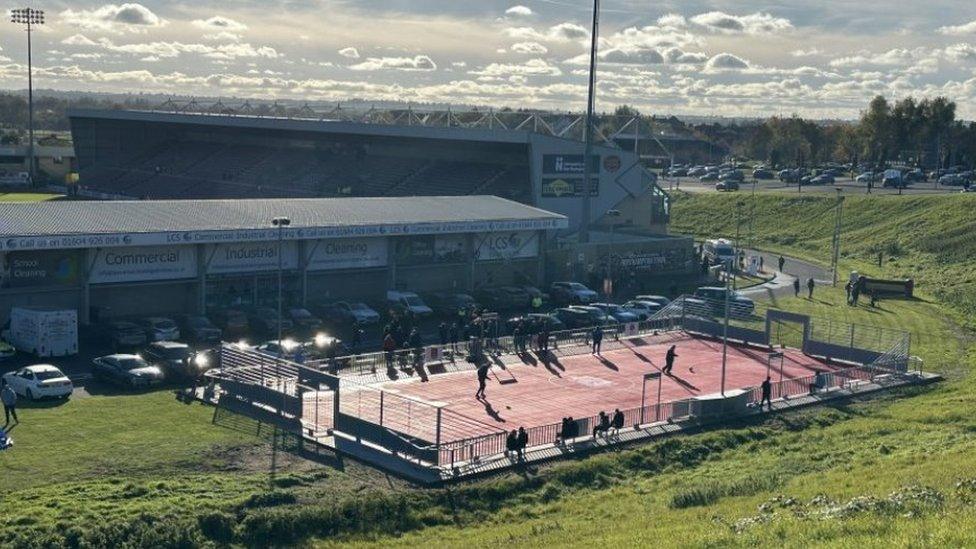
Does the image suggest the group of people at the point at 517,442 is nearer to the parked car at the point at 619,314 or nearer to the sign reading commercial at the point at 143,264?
the sign reading commercial at the point at 143,264

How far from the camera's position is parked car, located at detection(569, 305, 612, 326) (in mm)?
46969

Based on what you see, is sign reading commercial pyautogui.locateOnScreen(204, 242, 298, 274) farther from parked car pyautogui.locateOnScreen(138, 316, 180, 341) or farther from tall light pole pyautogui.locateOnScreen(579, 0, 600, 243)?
tall light pole pyautogui.locateOnScreen(579, 0, 600, 243)

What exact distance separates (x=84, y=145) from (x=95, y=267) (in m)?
65.1

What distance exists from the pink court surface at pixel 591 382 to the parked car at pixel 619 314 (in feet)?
8.40

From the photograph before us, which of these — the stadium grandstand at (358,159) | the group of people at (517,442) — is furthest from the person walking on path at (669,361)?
the stadium grandstand at (358,159)

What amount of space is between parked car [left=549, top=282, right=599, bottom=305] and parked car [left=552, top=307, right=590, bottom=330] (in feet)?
16.2

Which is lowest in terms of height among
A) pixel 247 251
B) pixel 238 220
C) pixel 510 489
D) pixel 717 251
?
pixel 510 489

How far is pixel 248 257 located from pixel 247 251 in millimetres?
243

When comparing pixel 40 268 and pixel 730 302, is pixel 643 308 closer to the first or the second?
pixel 730 302

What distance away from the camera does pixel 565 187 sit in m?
66.9

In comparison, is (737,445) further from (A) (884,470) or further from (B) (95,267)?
(B) (95,267)

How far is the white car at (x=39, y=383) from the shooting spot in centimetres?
3103

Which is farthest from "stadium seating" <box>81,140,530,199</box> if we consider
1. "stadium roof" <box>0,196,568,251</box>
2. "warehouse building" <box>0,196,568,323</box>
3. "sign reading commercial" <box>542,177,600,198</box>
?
"warehouse building" <box>0,196,568,323</box>

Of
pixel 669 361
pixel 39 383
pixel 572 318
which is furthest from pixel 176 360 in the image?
pixel 572 318
